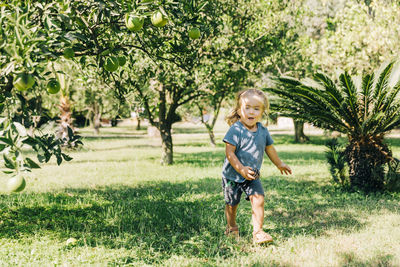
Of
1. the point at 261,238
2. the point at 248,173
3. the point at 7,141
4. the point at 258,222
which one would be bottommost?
the point at 261,238

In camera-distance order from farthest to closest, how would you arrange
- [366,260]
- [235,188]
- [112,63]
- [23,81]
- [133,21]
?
[235,188] → [366,260] → [112,63] → [133,21] → [23,81]

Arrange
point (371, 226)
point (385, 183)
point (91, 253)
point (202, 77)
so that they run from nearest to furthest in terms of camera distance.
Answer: point (91, 253) < point (371, 226) < point (385, 183) < point (202, 77)

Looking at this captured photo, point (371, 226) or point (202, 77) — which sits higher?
point (202, 77)

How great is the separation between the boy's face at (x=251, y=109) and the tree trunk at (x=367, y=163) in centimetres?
387

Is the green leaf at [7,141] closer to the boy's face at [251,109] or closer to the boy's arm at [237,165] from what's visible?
the boy's arm at [237,165]

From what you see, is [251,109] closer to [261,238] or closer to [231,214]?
[231,214]

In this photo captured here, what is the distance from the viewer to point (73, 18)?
3.02m

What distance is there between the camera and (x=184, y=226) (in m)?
4.51

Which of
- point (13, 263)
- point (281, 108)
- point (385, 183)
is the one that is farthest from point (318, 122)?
point (13, 263)

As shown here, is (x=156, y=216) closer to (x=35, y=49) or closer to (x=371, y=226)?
(x=371, y=226)

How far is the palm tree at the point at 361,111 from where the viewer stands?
675 centimetres

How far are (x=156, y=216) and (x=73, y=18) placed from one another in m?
2.81

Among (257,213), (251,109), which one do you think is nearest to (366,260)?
(257,213)

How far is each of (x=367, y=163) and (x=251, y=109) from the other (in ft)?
13.1
